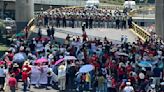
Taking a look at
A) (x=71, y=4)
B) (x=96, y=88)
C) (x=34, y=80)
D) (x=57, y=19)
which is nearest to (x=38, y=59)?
(x=34, y=80)

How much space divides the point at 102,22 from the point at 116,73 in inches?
1211

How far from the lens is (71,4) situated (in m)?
112

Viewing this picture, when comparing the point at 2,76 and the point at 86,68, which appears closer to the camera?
the point at 2,76

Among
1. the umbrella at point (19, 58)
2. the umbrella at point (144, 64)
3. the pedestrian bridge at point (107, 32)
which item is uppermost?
the umbrella at point (19, 58)

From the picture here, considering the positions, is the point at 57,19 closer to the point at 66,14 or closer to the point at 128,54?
the point at 66,14

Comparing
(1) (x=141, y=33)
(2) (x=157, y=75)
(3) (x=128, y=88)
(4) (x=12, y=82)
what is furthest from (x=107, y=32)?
(3) (x=128, y=88)

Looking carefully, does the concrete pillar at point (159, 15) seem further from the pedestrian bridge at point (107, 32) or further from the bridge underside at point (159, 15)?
the pedestrian bridge at point (107, 32)

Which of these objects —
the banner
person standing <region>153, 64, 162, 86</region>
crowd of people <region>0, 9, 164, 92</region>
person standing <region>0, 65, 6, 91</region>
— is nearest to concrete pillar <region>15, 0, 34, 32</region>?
crowd of people <region>0, 9, 164, 92</region>

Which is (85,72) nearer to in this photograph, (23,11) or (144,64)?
(144,64)

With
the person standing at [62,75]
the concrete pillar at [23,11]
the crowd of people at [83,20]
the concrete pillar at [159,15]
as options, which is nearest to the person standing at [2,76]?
the person standing at [62,75]

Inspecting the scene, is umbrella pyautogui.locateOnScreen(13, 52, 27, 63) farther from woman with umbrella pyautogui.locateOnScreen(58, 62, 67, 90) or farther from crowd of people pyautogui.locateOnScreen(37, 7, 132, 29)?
crowd of people pyautogui.locateOnScreen(37, 7, 132, 29)

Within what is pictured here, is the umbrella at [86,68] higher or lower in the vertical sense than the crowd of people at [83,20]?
higher

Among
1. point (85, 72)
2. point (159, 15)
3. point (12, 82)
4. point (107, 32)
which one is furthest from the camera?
point (159, 15)

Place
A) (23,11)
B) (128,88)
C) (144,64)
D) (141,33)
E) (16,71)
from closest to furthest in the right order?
(128,88) → (16,71) → (144,64) → (141,33) → (23,11)
